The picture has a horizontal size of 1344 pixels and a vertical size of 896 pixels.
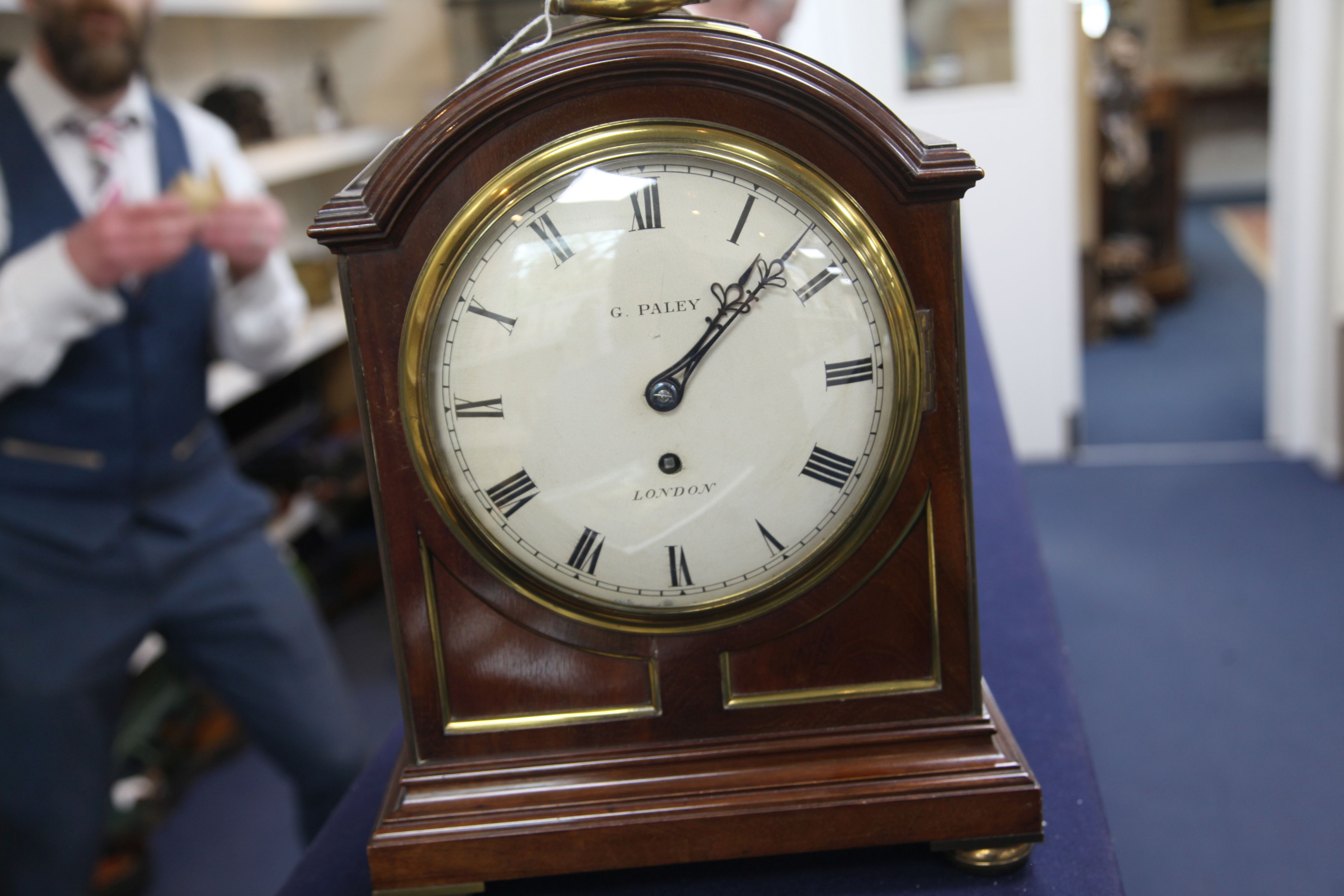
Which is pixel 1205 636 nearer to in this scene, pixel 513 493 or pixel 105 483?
pixel 105 483

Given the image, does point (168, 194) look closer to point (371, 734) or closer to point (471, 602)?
point (471, 602)

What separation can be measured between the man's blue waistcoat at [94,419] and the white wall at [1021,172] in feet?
8.64

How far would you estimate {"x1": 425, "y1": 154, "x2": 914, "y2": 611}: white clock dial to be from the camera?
0.71 meters

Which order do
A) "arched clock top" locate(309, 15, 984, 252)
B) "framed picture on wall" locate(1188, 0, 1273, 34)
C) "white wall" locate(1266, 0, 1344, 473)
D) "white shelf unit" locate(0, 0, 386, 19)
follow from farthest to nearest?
1. "framed picture on wall" locate(1188, 0, 1273, 34)
2. "white wall" locate(1266, 0, 1344, 473)
3. "white shelf unit" locate(0, 0, 386, 19)
4. "arched clock top" locate(309, 15, 984, 252)

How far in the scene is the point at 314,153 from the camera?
130 inches

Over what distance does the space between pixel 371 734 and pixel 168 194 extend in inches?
61.2

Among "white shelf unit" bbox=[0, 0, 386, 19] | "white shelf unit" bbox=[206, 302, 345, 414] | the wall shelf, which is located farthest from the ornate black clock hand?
the wall shelf

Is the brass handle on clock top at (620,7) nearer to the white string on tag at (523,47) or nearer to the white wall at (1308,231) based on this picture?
the white string on tag at (523,47)

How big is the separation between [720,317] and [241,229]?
120 centimetres

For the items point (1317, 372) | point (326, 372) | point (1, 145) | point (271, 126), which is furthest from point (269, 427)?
point (1317, 372)

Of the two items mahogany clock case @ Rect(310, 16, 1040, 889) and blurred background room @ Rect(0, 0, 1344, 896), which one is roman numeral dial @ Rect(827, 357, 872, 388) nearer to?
mahogany clock case @ Rect(310, 16, 1040, 889)

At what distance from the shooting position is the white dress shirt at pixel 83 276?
1.58 m

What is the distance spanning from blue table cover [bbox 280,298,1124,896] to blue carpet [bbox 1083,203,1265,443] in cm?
357

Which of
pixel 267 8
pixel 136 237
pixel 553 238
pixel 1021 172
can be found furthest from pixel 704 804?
pixel 1021 172
